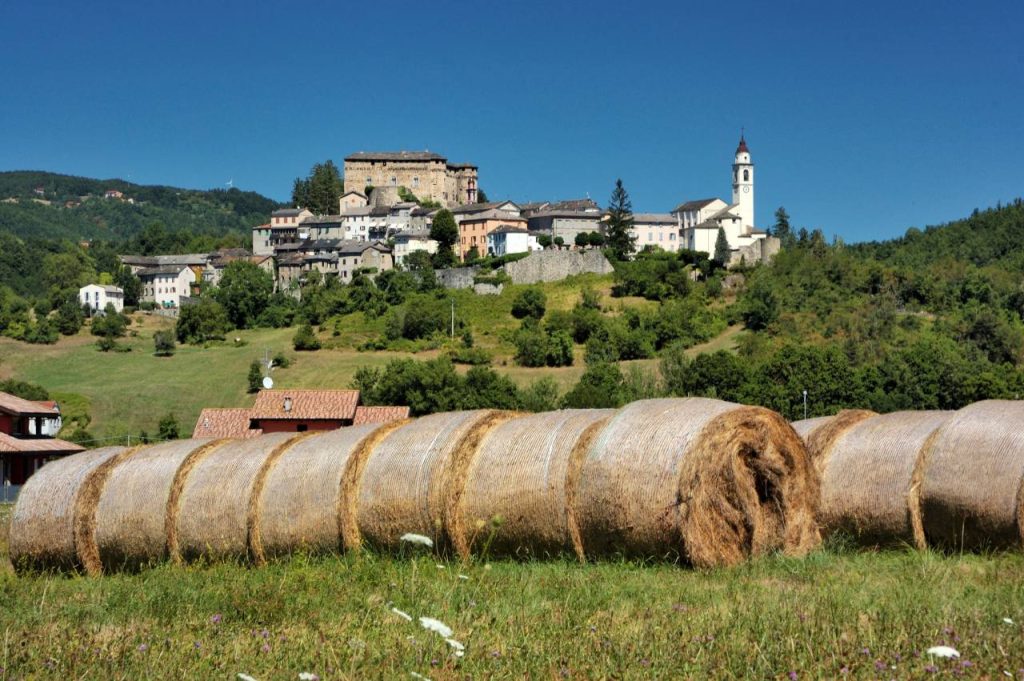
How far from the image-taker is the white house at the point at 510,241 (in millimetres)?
127500

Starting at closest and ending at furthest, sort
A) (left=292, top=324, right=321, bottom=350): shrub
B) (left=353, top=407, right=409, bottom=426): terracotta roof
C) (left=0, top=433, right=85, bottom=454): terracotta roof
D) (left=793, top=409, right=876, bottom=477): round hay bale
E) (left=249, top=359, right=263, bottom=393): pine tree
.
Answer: (left=793, top=409, right=876, bottom=477): round hay bale
(left=0, top=433, right=85, bottom=454): terracotta roof
(left=353, top=407, right=409, bottom=426): terracotta roof
(left=249, top=359, right=263, bottom=393): pine tree
(left=292, top=324, right=321, bottom=350): shrub

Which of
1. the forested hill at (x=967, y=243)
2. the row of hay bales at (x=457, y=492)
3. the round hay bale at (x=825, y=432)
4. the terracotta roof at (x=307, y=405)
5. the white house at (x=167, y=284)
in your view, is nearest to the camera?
the row of hay bales at (x=457, y=492)

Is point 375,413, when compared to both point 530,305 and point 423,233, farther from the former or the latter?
point 423,233

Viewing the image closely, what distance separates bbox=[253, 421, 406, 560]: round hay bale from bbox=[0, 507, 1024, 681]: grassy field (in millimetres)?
1261

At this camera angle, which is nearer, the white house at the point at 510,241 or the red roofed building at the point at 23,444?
the red roofed building at the point at 23,444

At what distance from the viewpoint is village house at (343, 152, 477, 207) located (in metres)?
163

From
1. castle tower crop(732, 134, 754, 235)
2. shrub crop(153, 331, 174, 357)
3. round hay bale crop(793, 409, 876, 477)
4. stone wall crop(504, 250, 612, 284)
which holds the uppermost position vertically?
castle tower crop(732, 134, 754, 235)

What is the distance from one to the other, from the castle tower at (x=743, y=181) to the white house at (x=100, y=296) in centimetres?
6660

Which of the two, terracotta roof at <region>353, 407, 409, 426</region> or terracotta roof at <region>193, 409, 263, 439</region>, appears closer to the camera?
terracotta roof at <region>193, 409, 263, 439</region>

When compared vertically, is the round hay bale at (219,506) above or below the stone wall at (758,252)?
below

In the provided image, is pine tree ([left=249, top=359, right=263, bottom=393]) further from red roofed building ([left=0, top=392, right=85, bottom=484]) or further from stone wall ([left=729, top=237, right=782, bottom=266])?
stone wall ([left=729, top=237, right=782, bottom=266])

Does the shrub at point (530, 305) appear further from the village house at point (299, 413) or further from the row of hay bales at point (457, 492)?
the row of hay bales at point (457, 492)

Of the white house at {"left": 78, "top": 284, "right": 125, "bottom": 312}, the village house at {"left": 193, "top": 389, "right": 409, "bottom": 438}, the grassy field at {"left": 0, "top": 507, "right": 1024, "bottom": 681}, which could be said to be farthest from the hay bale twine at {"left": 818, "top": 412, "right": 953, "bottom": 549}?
the white house at {"left": 78, "top": 284, "right": 125, "bottom": 312}

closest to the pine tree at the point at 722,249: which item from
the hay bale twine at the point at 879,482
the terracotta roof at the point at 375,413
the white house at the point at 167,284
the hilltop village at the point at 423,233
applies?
the hilltop village at the point at 423,233
